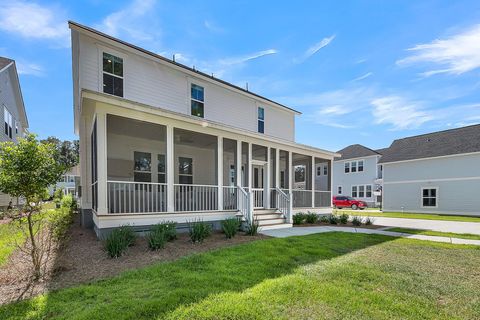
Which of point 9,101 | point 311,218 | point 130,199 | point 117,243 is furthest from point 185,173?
point 9,101

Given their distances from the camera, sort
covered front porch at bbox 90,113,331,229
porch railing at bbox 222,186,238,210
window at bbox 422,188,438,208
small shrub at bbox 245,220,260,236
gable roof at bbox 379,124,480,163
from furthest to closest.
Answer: window at bbox 422,188,438,208 → gable roof at bbox 379,124,480,163 → porch railing at bbox 222,186,238,210 → small shrub at bbox 245,220,260,236 → covered front porch at bbox 90,113,331,229

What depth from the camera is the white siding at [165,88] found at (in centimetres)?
941

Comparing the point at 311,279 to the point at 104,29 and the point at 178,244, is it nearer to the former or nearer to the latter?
the point at 178,244

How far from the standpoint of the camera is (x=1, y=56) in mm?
17672

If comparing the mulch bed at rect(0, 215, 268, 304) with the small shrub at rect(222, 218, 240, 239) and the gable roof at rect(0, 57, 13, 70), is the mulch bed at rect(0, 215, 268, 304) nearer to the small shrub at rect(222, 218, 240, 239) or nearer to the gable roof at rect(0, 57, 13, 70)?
the small shrub at rect(222, 218, 240, 239)

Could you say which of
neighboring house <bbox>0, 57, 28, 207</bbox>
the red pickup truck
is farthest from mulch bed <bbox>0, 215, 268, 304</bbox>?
the red pickup truck

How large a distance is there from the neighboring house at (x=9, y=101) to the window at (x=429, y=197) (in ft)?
103

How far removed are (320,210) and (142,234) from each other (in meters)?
10.1

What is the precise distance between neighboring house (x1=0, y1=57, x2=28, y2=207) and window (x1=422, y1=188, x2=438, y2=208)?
31.3 metres

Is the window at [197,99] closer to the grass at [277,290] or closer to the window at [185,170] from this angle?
the window at [185,170]

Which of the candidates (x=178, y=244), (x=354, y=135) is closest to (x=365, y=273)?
(x=178, y=244)

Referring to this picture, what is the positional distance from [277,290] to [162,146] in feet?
29.9

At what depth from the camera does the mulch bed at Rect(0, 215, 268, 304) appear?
4176mm

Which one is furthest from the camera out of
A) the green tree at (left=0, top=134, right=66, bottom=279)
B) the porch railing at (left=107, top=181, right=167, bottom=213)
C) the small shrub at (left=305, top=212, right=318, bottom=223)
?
the small shrub at (left=305, top=212, right=318, bottom=223)
